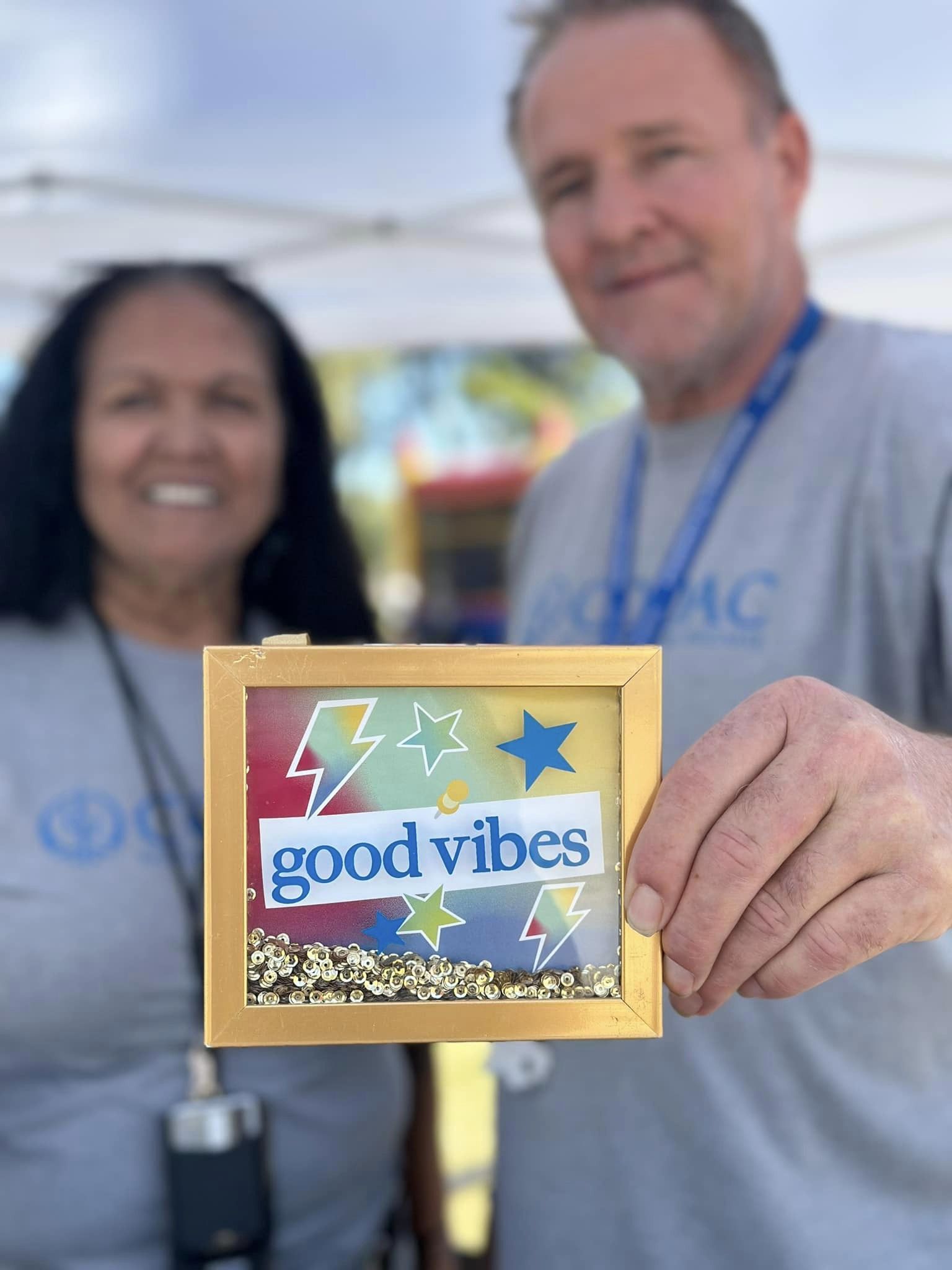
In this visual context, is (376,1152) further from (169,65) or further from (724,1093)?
(169,65)

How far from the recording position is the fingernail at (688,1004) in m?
0.73

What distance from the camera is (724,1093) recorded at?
1.19 metres

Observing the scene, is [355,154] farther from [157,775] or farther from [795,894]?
[795,894]

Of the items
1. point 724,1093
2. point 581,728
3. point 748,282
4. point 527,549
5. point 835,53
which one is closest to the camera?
point 581,728

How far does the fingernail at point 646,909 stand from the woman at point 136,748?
0.87m

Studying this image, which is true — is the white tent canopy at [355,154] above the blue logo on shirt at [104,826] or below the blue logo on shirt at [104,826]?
above

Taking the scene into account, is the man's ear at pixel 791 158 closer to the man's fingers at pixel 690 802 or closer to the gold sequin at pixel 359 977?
the man's fingers at pixel 690 802

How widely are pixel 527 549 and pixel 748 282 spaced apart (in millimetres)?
615

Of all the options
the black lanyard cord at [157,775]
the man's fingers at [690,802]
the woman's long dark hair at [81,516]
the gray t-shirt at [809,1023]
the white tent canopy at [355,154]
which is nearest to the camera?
the man's fingers at [690,802]

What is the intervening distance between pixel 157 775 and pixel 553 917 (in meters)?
0.90

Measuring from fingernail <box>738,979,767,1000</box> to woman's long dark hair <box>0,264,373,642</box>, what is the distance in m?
1.09

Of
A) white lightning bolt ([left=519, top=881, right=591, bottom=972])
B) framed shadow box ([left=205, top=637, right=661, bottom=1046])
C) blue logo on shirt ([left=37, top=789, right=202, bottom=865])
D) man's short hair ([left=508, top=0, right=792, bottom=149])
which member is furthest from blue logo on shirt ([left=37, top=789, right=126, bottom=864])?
man's short hair ([left=508, top=0, right=792, bottom=149])

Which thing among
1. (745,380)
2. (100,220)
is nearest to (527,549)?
(745,380)

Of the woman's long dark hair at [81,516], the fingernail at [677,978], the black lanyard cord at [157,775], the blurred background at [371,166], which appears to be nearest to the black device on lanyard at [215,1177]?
the black lanyard cord at [157,775]
